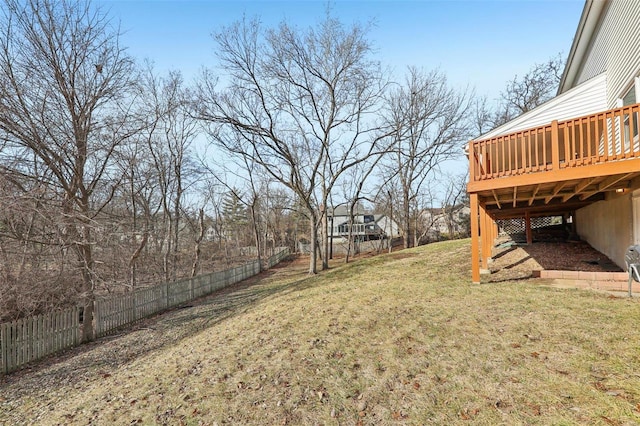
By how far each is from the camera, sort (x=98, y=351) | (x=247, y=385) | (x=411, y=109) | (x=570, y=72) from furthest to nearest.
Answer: (x=411, y=109) < (x=570, y=72) < (x=98, y=351) < (x=247, y=385)

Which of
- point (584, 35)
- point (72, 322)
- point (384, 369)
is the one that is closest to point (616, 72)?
point (584, 35)

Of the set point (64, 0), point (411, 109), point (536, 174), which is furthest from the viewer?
point (411, 109)

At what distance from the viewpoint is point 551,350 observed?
3656 millimetres

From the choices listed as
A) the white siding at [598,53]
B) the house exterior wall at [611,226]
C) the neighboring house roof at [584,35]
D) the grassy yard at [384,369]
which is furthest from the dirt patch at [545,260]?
the neighboring house roof at [584,35]

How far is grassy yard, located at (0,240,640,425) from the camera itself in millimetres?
2998

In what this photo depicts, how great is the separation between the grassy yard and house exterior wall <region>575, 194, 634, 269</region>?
210 cm

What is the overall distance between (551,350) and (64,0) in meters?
12.3

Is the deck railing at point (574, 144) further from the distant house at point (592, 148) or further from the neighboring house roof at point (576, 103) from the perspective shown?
the neighboring house roof at point (576, 103)

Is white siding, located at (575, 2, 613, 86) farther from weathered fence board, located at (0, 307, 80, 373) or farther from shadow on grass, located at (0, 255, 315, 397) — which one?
weathered fence board, located at (0, 307, 80, 373)

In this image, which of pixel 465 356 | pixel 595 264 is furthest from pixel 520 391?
pixel 595 264

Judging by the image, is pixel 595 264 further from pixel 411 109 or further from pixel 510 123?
pixel 411 109

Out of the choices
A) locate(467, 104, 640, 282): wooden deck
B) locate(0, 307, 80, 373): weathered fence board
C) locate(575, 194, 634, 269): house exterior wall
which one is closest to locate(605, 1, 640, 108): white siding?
locate(467, 104, 640, 282): wooden deck

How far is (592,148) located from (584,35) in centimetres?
343

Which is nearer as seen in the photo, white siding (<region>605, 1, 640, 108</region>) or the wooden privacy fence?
white siding (<region>605, 1, 640, 108</region>)
